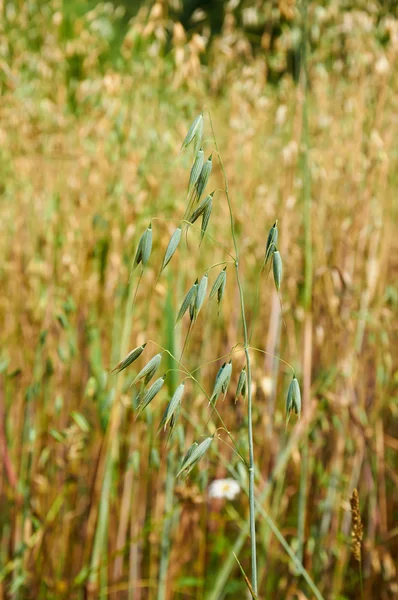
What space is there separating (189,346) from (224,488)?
0.34 m

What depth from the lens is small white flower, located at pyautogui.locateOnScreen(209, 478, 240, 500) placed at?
1311 millimetres

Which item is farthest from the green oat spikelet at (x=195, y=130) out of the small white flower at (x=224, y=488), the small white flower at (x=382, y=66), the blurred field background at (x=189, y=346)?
the small white flower at (x=224, y=488)

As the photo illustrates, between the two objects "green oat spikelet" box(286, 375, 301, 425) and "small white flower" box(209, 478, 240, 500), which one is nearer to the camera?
"green oat spikelet" box(286, 375, 301, 425)

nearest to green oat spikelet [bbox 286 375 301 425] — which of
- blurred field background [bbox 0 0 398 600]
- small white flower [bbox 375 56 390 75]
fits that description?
blurred field background [bbox 0 0 398 600]

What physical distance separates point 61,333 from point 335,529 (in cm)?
68

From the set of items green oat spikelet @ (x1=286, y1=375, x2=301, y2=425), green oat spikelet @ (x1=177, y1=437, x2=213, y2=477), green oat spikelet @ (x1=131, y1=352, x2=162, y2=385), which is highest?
green oat spikelet @ (x1=131, y1=352, x2=162, y2=385)

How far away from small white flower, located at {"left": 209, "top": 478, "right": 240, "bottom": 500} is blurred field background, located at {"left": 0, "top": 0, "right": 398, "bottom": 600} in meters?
0.03

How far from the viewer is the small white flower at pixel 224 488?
1.31 m

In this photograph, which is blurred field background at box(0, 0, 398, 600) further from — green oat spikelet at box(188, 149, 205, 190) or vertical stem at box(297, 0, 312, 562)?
green oat spikelet at box(188, 149, 205, 190)

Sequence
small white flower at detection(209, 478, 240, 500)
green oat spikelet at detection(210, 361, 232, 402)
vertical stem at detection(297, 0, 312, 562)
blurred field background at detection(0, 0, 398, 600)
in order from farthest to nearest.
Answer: small white flower at detection(209, 478, 240, 500), blurred field background at detection(0, 0, 398, 600), vertical stem at detection(297, 0, 312, 562), green oat spikelet at detection(210, 361, 232, 402)

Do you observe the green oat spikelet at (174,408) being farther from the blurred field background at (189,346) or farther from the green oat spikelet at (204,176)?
the blurred field background at (189,346)

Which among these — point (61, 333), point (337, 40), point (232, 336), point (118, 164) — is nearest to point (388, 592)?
point (232, 336)

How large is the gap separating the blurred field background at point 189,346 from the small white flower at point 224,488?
0.03 metres

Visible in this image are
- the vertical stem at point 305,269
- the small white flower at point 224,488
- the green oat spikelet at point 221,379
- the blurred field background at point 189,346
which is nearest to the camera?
the green oat spikelet at point 221,379
